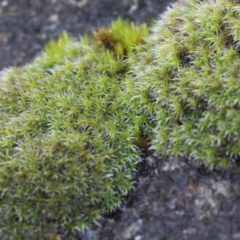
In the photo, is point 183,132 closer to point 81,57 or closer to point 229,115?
point 229,115

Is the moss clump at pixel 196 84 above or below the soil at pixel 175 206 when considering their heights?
above

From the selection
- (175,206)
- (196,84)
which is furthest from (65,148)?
(196,84)

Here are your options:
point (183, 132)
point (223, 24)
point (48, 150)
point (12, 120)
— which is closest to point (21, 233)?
point (48, 150)

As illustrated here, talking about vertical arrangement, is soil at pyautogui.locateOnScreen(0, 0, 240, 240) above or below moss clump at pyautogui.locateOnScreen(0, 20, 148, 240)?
below

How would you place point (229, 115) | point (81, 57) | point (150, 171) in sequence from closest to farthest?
point (229, 115), point (150, 171), point (81, 57)

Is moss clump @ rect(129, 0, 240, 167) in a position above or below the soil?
above
